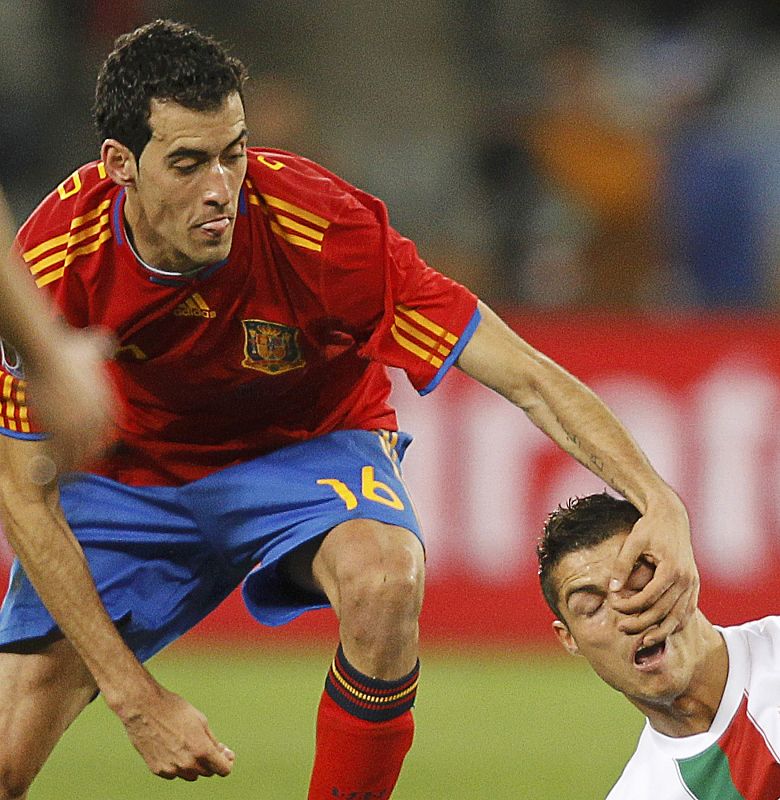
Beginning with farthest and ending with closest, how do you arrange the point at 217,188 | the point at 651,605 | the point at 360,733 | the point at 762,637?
1. the point at 360,733
2. the point at 217,188
3. the point at 762,637
4. the point at 651,605

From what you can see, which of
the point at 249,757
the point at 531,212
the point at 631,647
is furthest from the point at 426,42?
the point at 631,647

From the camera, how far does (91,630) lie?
12.5 ft

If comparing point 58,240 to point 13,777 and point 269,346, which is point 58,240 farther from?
point 13,777

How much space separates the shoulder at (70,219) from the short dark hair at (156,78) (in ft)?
0.49

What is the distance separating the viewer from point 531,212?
9.25m

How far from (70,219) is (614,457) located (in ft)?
4.29

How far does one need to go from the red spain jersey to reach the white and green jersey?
92 cm

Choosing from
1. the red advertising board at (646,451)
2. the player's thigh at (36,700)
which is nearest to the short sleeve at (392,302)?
the player's thigh at (36,700)

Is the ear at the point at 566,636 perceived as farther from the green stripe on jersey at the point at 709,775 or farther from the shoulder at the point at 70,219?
the shoulder at the point at 70,219

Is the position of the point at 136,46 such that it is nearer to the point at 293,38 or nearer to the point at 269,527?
the point at 269,527

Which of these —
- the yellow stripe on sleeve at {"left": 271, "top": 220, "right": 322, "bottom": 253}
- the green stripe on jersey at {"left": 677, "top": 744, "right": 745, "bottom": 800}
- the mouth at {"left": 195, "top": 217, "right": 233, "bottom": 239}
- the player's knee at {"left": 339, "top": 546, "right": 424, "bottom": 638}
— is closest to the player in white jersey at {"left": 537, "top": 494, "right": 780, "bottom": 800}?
the green stripe on jersey at {"left": 677, "top": 744, "right": 745, "bottom": 800}

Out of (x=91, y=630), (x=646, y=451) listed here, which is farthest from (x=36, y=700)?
(x=646, y=451)

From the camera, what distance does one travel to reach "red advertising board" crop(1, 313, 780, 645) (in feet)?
→ 24.4

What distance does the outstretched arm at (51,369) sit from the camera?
2064 millimetres
